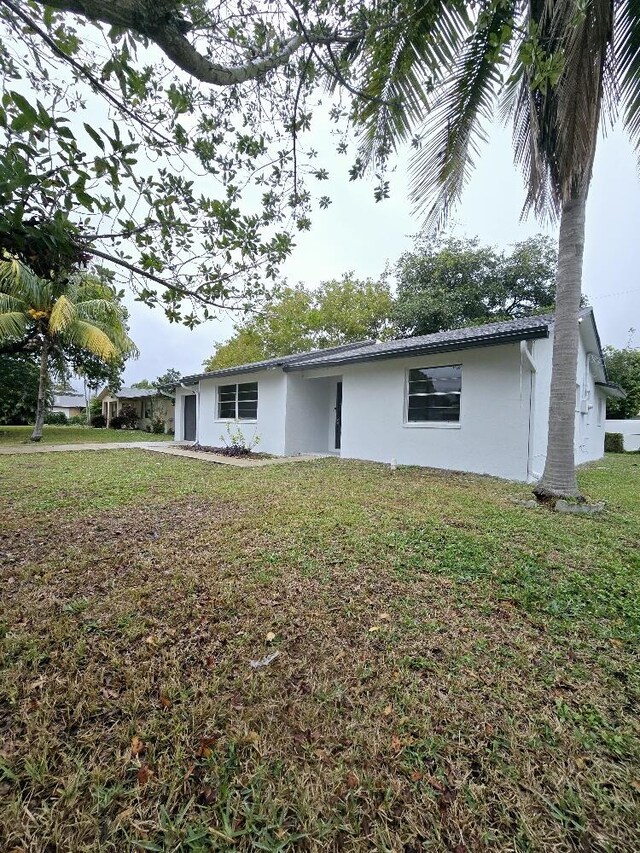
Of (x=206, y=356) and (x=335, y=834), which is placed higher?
(x=206, y=356)

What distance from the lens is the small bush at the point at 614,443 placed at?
60.3 ft

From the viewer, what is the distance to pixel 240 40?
3420 millimetres

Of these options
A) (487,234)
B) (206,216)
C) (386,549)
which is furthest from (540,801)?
(487,234)

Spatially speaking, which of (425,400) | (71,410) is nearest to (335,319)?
(425,400)

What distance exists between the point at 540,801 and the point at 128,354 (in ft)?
74.9

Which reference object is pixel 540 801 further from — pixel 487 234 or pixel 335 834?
pixel 487 234

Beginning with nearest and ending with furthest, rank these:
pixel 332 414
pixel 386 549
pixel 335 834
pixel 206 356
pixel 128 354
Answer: pixel 335 834 < pixel 386 549 < pixel 332 414 < pixel 128 354 < pixel 206 356

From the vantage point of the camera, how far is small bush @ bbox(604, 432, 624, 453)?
60.3 feet

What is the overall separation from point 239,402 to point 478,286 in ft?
49.6

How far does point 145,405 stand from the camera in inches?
1133

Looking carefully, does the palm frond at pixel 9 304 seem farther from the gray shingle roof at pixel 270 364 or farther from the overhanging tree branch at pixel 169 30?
the overhanging tree branch at pixel 169 30

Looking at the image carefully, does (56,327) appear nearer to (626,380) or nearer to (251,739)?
(251,739)

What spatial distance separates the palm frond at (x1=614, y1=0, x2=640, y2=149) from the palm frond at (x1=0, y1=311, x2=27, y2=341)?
1848 cm

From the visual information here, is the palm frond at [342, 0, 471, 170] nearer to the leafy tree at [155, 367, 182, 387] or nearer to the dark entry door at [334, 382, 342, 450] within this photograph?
the dark entry door at [334, 382, 342, 450]
